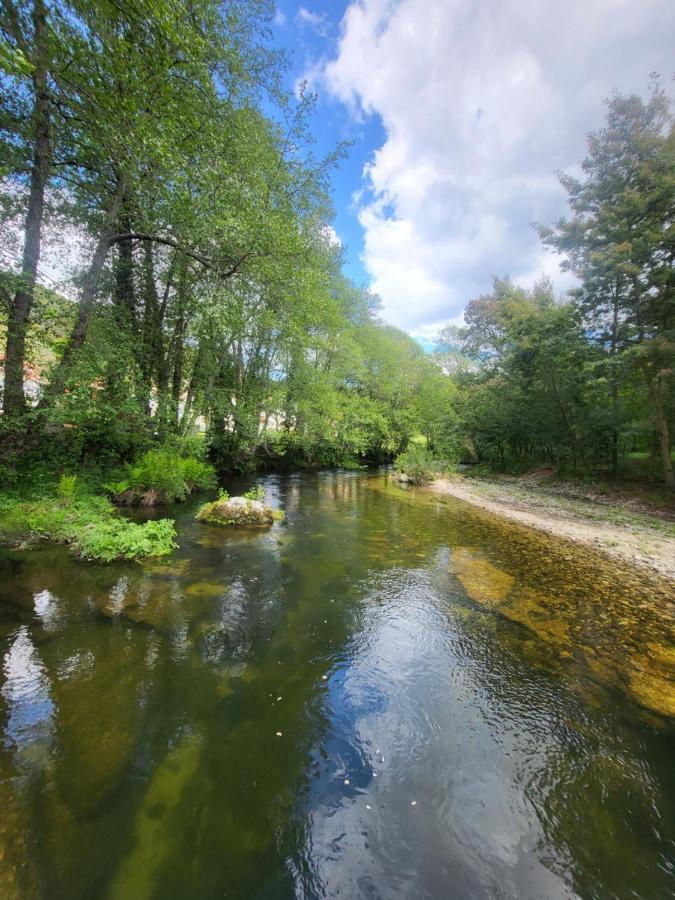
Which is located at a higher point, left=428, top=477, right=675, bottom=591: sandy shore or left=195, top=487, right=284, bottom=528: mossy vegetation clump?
left=195, top=487, right=284, bottom=528: mossy vegetation clump

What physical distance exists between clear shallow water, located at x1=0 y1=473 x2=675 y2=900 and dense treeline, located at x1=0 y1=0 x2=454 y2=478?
5.13 meters

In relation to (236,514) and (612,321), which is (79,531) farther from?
(612,321)

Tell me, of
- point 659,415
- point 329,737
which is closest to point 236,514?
point 329,737

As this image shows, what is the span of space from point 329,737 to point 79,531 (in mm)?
6786

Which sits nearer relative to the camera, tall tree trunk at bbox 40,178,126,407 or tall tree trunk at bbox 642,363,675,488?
tall tree trunk at bbox 40,178,126,407

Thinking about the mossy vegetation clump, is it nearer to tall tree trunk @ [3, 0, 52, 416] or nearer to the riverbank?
tall tree trunk @ [3, 0, 52, 416]

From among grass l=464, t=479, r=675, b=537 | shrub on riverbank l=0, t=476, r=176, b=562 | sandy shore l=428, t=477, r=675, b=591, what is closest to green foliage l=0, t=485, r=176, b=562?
shrub on riverbank l=0, t=476, r=176, b=562

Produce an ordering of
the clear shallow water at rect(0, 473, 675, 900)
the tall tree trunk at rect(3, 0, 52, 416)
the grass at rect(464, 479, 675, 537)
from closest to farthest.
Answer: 1. the clear shallow water at rect(0, 473, 675, 900)
2. the tall tree trunk at rect(3, 0, 52, 416)
3. the grass at rect(464, 479, 675, 537)

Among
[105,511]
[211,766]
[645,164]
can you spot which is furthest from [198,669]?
[645,164]

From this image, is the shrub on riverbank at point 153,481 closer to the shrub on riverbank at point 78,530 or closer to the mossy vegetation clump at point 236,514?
the mossy vegetation clump at point 236,514

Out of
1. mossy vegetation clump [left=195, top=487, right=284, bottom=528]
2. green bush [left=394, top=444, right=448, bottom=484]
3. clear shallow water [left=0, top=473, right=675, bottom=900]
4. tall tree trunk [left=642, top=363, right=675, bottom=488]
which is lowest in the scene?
clear shallow water [left=0, top=473, right=675, bottom=900]

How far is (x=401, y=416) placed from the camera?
2830 cm

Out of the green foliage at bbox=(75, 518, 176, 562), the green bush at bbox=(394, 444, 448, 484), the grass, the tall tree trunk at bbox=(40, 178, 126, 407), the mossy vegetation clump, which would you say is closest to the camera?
the green foliage at bbox=(75, 518, 176, 562)

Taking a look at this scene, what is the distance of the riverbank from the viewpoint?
8.24m
